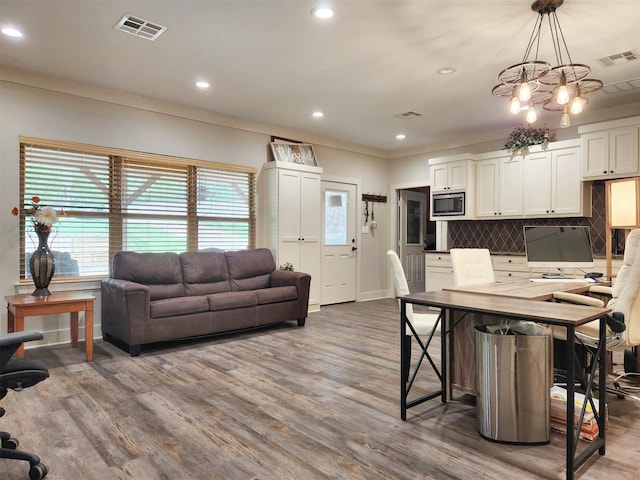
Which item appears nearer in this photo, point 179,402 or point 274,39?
point 179,402

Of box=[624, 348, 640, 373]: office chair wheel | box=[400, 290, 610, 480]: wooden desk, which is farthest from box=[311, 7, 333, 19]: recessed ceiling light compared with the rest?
box=[624, 348, 640, 373]: office chair wheel

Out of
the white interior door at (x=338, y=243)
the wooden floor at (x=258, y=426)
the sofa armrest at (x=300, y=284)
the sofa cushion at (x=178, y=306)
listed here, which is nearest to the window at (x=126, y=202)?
the sofa armrest at (x=300, y=284)

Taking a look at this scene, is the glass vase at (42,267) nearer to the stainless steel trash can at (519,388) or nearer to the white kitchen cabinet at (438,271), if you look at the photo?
the stainless steel trash can at (519,388)

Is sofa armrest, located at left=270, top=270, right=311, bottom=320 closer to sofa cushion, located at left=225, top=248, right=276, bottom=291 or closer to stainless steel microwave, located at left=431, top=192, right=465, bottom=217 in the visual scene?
sofa cushion, located at left=225, top=248, right=276, bottom=291

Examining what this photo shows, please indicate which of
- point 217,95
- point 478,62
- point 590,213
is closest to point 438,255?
point 590,213

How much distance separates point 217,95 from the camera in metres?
4.81

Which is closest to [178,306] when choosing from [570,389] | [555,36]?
[570,389]

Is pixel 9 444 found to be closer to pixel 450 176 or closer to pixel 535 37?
pixel 535 37

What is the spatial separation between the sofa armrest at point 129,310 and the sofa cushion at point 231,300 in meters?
0.72

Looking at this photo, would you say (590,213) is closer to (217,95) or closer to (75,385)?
(217,95)

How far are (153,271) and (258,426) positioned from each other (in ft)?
9.04

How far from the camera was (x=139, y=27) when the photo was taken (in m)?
3.24

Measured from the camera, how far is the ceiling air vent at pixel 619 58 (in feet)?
12.0

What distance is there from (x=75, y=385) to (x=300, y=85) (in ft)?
11.5
